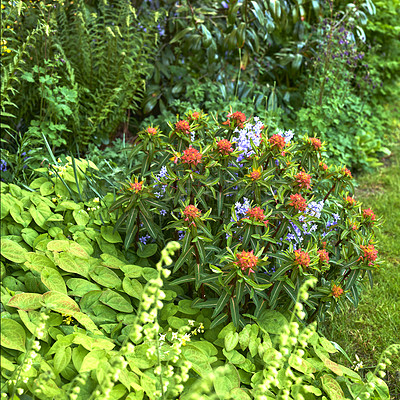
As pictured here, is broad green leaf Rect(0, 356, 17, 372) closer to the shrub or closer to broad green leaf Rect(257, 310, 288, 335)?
broad green leaf Rect(257, 310, 288, 335)

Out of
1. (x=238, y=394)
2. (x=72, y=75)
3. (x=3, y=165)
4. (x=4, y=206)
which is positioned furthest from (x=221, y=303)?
(x=72, y=75)

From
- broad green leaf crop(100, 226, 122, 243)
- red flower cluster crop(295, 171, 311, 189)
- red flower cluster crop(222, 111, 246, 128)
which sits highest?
red flower cluster crop(222, 111, 246, 128)

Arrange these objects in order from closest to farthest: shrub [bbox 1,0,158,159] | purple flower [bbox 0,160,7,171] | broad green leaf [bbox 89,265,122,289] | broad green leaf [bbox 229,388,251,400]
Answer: broad green leaf [bbox 229,388,251,400] < broad green leaf [bbox 89,265,122,289] < purple flower [bbox 0,160,7,171] < shrub [bbox 1,0,158,159]

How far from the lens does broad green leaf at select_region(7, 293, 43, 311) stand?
1.73m

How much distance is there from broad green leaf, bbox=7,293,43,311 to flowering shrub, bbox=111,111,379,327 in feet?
1.88

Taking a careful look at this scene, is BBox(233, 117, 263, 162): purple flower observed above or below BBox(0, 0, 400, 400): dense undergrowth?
above

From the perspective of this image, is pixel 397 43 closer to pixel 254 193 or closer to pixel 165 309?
pixel 254 193

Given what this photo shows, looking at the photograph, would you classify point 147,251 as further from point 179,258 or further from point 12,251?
point 12,251

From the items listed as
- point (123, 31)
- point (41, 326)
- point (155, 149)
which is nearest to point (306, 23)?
point (123, 31)

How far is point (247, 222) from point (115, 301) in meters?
0.70

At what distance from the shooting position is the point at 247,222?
2.01m

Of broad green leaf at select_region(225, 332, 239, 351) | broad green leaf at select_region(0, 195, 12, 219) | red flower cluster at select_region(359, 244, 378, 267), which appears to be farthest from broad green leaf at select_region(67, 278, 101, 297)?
red flower cluster at select_region(359, 244, 378, 267)

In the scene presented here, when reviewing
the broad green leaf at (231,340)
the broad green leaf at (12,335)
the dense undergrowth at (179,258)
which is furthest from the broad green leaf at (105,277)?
the broad green leaf at (231,340)

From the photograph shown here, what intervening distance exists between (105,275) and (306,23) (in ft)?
13.1
